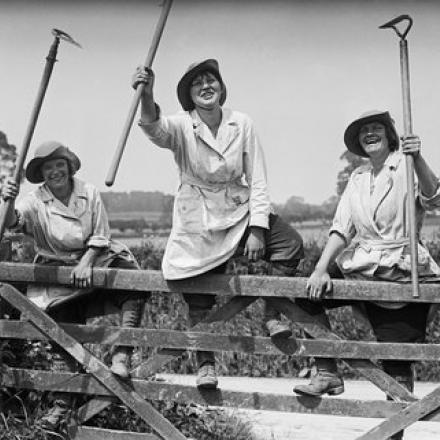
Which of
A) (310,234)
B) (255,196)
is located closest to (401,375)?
(255,196)

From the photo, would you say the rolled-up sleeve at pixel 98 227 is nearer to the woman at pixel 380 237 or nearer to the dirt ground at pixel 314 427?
the woman at pixel 380 237

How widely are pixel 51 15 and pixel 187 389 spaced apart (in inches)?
223

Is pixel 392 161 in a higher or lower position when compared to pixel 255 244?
higher

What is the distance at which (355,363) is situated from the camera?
16.0 ft

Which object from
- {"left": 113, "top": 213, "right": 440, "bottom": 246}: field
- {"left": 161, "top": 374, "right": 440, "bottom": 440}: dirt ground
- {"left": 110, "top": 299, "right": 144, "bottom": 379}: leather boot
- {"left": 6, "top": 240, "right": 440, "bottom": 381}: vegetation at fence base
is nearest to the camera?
{"left": 110, "top": 299, "right": 144, "bottom": 379}: leather boot

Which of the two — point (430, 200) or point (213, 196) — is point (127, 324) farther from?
point (430, 200)

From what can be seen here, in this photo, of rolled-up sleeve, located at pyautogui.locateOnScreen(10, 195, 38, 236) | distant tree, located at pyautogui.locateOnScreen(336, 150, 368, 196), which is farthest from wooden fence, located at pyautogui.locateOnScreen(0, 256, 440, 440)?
distant tree, located at pyautogui.locateOnScreen(336, 150, 368, 196)

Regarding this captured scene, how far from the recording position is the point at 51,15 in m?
9.58

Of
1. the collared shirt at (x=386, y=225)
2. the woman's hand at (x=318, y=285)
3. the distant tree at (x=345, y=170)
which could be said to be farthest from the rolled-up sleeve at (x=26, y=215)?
the distant tree at (x=345, y=170)

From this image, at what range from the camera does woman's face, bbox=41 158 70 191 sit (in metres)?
5.22

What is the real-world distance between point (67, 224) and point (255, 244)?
3.52ft

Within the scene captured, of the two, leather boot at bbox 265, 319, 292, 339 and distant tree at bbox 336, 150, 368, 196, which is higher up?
distant tree at bbox 336, 150, 368, 196

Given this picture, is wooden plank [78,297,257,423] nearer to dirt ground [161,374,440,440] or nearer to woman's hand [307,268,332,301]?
woman's hand [307,268,332,301]

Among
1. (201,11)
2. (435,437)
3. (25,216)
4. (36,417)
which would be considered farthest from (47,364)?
(201,11)
